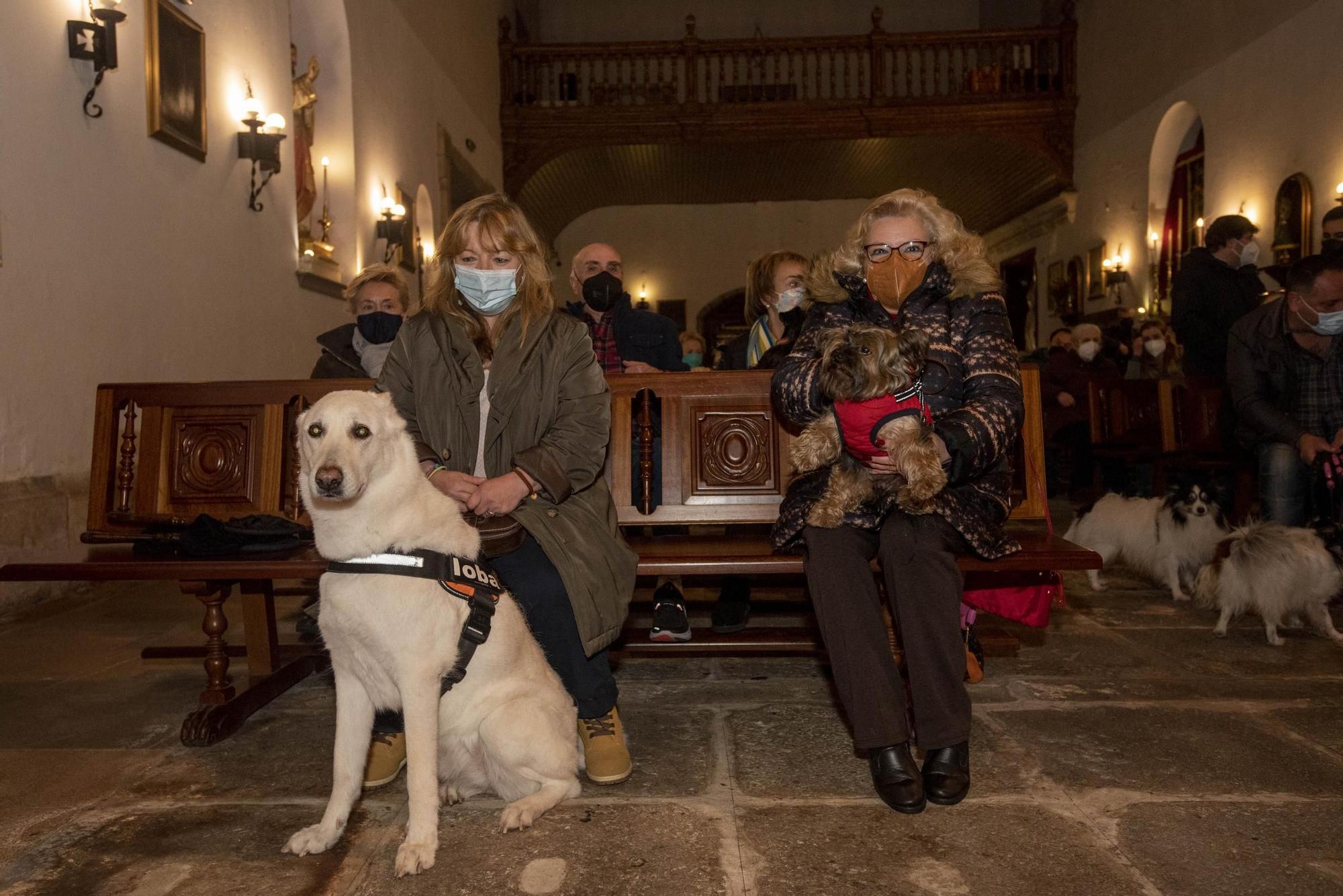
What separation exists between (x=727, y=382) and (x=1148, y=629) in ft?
7.43

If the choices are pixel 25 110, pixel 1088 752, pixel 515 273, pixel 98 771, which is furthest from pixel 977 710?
pixel 25 110

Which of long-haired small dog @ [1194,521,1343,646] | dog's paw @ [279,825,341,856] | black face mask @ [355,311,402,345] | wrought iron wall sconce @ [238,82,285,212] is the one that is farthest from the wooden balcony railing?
dog's paw @ [279,825,341,856]

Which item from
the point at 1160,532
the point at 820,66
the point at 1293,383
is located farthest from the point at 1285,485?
the point at 820,66

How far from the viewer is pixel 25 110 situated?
454 cm

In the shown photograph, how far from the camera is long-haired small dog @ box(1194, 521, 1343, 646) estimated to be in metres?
3.89

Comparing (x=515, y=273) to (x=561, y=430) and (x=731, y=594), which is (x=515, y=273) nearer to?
(x=561, y=430)

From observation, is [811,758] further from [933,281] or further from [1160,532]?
[1160,532]

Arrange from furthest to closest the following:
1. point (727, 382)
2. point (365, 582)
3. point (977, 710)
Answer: point (727, 382) → point (977, 710) → point (365, 582)

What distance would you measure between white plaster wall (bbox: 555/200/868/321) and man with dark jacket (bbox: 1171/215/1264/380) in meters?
13.9

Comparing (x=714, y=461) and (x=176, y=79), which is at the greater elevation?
(x=176, y=79)

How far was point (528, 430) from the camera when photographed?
108 inches

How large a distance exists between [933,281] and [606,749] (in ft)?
5.36

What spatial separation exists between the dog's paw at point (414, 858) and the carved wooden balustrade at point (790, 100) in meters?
14.5

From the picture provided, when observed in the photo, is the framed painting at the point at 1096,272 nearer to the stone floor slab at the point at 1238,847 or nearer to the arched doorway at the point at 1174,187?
the arched doorway at the point at 1174,187
